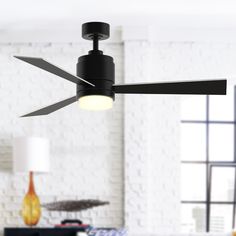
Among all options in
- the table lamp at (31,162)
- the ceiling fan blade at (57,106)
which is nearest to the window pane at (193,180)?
the table lamp at (31,162)

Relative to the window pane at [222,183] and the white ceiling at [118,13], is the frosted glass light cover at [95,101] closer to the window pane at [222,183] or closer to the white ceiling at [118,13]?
the white ceiling at [118,13]

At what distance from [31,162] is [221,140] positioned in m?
2.09

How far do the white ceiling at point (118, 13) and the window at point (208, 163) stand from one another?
966 mm

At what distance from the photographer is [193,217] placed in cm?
637

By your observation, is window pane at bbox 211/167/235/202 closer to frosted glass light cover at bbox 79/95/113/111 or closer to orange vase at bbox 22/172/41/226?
orange vase at bbox 22/172/41/226

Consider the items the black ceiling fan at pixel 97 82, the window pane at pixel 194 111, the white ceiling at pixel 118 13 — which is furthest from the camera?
the window pane at pixel 194 111

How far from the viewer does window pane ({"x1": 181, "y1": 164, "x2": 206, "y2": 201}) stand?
6383mm

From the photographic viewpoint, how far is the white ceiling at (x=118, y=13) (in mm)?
5121

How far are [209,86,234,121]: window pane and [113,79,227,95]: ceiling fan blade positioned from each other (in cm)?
348

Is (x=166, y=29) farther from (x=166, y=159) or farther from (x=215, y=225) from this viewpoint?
(x=215, y=225)

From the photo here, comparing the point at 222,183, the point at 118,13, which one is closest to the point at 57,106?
the point at 118,13

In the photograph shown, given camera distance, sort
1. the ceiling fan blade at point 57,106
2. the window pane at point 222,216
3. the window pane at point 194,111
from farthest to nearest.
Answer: the window pane at point 194,111, the window pane at point 222,216, the ceiling fan blade at point 57,106

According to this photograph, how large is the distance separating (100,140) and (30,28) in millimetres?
1197

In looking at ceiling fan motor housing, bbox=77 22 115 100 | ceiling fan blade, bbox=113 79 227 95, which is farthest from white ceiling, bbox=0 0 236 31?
ceiling fan blade, bbox=113 79 227 95
